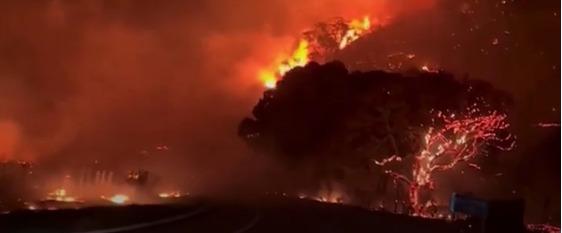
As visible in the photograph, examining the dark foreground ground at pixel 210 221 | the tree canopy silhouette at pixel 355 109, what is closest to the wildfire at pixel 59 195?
the tree canopy silhouette at pixel 355 109

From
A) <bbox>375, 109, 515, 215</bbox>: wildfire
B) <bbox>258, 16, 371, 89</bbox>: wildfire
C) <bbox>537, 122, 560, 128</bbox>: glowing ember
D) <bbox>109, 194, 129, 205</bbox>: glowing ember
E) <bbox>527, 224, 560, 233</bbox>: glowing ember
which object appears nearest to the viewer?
<bbox>109, 194, 129, 205</bbox>: glowing ember

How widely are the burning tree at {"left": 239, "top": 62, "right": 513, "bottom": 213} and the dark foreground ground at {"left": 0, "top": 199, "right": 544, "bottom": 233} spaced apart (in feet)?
48.8

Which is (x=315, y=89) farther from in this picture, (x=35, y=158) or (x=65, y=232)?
(x=65, y=232)

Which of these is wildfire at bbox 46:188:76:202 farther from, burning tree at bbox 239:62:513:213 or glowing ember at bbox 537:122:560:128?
glowing ember at bbox 537:122:560:128

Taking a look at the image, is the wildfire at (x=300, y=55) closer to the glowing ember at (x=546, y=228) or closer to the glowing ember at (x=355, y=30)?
the glowing ember at (x=355, y=30)

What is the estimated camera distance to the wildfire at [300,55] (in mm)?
64875

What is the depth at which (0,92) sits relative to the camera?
53844mm

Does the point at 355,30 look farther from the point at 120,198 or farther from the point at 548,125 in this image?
the point at 120,198

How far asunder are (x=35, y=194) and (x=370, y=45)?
3193 centimetres

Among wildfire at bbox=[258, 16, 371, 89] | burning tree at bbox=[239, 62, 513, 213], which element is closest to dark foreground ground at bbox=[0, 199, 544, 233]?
burning tree at bbox=[239, 62, 513, 213]

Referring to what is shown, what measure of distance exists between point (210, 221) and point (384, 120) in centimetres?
2332

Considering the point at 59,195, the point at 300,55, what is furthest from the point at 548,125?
the point at 59,195

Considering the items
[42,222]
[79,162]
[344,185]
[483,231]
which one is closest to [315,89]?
[344,185]

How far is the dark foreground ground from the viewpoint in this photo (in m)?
13.7
